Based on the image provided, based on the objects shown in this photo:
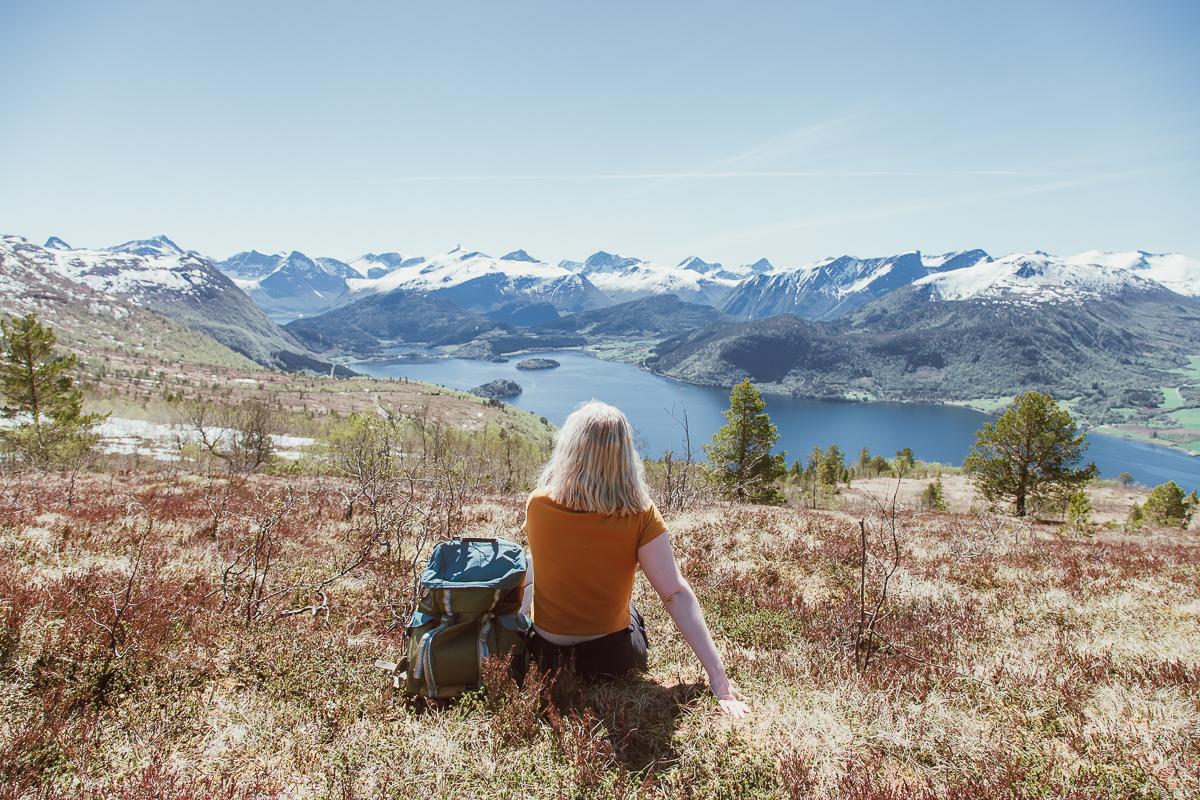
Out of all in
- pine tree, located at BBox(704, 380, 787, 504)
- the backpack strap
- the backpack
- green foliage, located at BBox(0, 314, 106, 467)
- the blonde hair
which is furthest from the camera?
pine tree, located at BBox(704, 380, 787, 504)

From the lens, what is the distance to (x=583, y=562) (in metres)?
3.89

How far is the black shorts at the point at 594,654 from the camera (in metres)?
4.22

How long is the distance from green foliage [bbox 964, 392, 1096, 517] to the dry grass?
27443 millimetres

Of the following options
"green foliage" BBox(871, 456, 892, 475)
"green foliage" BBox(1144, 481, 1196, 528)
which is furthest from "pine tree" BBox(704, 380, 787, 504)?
"green foliage" BBox(871, 456, 892, 475)

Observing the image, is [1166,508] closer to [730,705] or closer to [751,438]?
[751,438]

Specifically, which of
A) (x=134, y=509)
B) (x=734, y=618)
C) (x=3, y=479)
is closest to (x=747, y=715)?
(x=734, y=618)

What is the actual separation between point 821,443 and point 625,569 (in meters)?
172

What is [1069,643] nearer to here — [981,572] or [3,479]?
[981,572]

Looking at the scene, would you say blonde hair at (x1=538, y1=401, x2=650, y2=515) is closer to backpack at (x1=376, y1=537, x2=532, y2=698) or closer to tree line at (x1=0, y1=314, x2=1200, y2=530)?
backpack at (x1=376, y1=537, x2=532, y2=698)

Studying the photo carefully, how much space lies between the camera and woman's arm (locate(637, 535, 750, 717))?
3.74m

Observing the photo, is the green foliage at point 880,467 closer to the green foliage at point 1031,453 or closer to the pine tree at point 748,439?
the green foliage at point 1031,453

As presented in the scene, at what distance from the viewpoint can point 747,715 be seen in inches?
149

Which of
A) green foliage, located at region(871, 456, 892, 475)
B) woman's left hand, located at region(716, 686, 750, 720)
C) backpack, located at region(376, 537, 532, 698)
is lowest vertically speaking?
green foliage, located at region(871, 456, 892, 475)

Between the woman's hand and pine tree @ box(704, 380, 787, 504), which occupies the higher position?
the woman's hand
